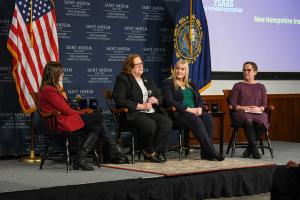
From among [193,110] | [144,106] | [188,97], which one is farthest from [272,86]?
[144,106]

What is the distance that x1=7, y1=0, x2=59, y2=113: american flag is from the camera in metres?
6.89

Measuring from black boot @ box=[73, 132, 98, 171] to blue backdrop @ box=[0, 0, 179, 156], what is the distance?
99cm

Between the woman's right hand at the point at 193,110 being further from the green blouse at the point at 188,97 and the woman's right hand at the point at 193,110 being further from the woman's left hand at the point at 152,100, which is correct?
the woman's left hand at the point at 152,100

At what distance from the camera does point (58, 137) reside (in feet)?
21.4

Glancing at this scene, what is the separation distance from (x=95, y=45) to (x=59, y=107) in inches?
58.7

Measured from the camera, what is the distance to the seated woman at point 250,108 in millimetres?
7707

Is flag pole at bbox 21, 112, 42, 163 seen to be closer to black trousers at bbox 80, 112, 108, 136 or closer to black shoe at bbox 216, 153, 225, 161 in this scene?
black trousers at bbox 80, 112, 108, 136

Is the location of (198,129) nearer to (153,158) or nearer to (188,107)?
(188,107)

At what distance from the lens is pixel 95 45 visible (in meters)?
7.76

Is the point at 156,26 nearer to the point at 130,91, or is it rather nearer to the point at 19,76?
the point at 130,91

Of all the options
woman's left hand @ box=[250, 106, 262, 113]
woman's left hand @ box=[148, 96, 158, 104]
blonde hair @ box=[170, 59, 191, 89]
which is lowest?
woman's left hand @ box=[250, 106, 262, 113]

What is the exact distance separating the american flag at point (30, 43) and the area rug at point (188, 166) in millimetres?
1052

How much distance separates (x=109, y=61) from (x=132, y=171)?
1792mm

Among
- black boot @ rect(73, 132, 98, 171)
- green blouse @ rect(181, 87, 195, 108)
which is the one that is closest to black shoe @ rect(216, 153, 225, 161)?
green blouse @ rect(181, 87, 195, 108)
